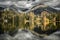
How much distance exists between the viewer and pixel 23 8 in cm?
210

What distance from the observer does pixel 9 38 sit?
211 centimetres

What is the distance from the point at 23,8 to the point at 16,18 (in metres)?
0.17

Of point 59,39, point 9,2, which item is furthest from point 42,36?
point 9,2

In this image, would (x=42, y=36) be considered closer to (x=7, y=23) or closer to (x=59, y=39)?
(x=59, y=39)

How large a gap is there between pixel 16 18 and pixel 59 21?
599 mm

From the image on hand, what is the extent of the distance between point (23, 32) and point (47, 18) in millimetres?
387

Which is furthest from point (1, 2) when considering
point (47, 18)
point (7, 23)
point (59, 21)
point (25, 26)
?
point (59, 21)

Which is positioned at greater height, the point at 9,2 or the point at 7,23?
the point at 9,2

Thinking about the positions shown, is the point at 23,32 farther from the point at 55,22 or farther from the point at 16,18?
the point at 55,22

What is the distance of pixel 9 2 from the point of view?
2.13 m

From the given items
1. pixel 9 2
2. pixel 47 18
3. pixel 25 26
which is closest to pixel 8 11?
pixel 9 2

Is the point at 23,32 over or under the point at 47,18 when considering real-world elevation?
under

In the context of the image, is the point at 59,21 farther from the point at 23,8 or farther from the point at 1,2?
the point at 1,2

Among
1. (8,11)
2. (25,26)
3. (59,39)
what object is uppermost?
(8,11)
